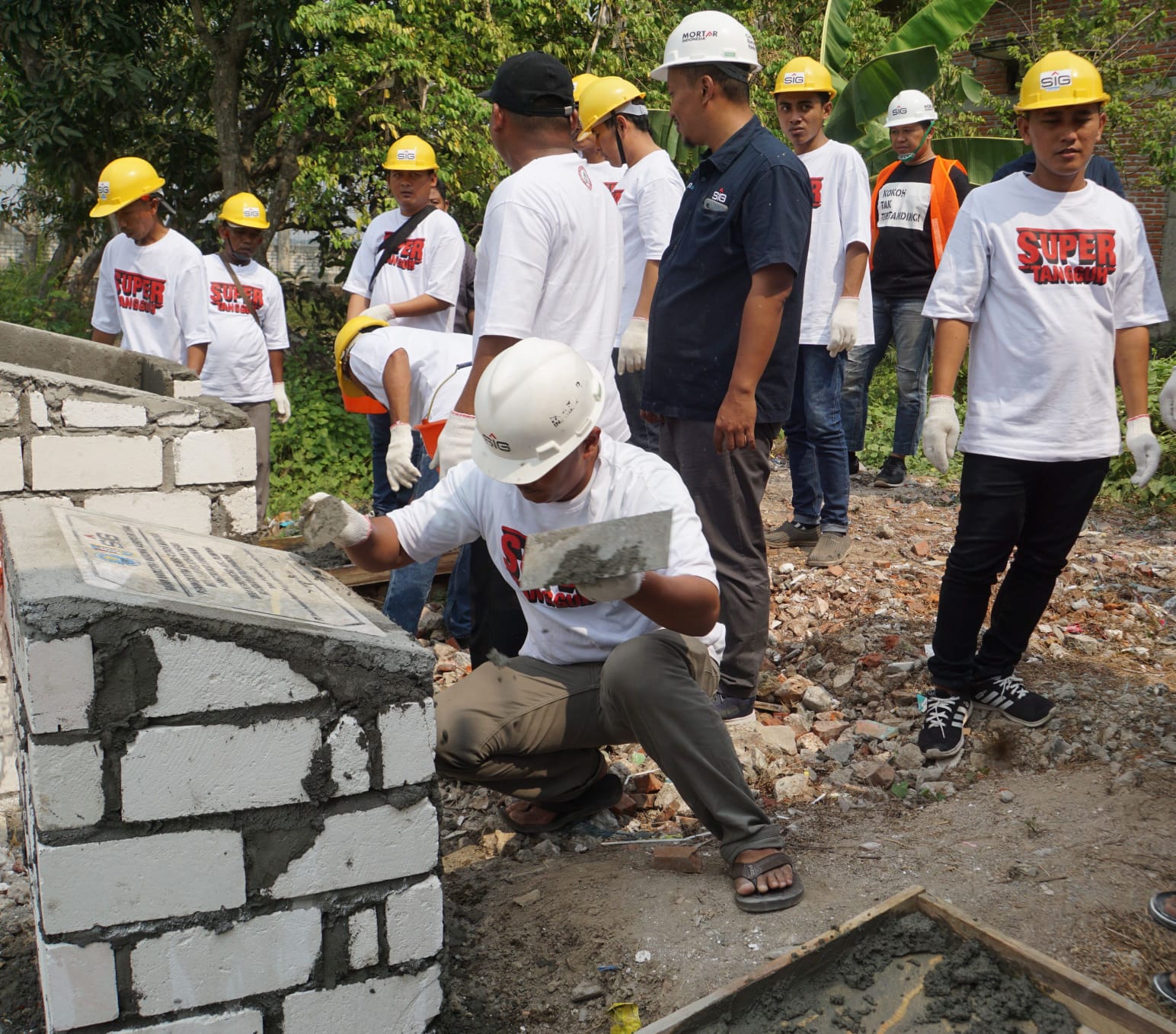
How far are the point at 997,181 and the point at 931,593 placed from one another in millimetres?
2173

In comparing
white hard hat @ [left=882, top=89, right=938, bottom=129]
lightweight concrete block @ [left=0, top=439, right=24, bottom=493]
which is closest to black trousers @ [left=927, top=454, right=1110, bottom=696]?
lightweight concrete block @ [left=0, top=439, right=24, bottom=493]

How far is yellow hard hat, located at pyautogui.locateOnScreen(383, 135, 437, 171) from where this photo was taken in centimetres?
548

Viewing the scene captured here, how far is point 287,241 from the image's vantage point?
20016mm

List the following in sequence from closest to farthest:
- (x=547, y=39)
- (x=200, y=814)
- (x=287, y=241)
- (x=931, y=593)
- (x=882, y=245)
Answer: (x=200, y=814) < (x=931, y=593) < (x=882, y=245) < (x=547, y=39) < (x=287, y=241)

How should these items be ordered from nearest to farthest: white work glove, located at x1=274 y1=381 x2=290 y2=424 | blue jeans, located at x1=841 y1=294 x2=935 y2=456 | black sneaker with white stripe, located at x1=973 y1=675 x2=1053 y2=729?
1. black sneaker with white stripe, located at x1=973 y1=675 x2=1053 y2=729
2. blue jeans, located at x1=841 y1=294 x2=935 y2=456
3. white work glove, located at x1=274 y1=381 x2=290 y2=424

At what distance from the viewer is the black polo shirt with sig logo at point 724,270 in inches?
132

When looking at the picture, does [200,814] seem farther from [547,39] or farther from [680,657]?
[547,39]

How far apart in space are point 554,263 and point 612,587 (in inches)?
60.3

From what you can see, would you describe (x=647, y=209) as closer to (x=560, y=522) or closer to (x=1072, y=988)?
(x=560, y=522)

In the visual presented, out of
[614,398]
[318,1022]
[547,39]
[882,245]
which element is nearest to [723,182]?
[614,398]

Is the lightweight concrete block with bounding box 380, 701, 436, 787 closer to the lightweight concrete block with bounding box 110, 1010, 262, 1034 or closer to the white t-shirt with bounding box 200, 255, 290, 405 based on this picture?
the lightweight concrete block with bounding box 110, 1010, 262, 1034

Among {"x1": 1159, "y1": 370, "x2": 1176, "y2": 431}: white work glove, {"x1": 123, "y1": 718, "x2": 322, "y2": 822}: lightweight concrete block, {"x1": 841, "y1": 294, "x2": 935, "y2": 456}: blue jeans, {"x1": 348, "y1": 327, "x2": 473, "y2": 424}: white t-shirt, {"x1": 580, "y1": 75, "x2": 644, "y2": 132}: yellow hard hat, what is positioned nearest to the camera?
{"x1": 123, "y1": 718, "x2": 322, "y2": 822}: lightweight concrete block

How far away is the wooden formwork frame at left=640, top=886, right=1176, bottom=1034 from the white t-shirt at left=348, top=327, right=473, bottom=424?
95.4 inches

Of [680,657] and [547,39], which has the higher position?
[547,39]
